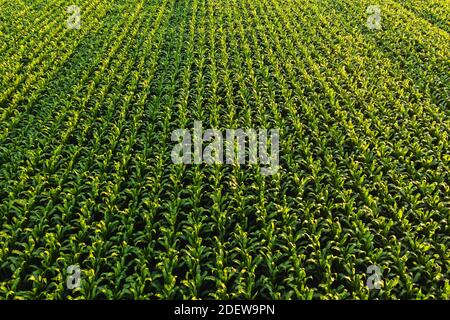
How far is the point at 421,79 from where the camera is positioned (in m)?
12.3
